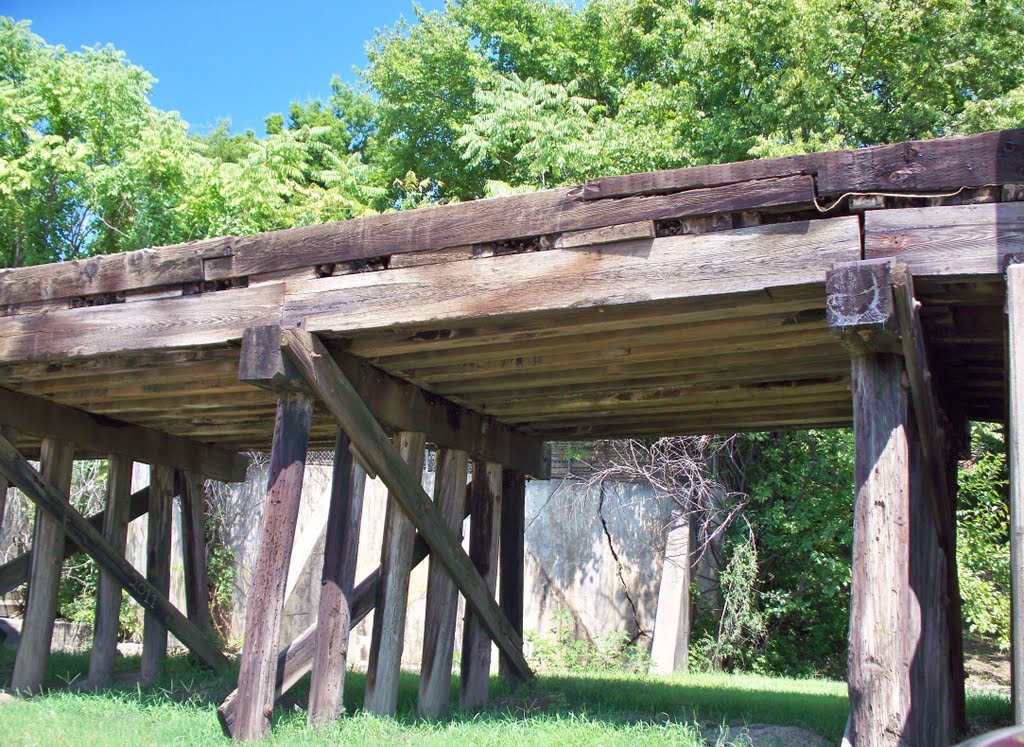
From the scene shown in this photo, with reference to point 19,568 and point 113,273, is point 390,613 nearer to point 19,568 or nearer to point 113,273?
point 113,273

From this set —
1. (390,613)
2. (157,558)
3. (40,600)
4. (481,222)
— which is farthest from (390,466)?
(157,558)

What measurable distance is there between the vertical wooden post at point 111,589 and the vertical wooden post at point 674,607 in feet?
17.6

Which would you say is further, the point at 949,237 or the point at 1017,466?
the point at 949,237

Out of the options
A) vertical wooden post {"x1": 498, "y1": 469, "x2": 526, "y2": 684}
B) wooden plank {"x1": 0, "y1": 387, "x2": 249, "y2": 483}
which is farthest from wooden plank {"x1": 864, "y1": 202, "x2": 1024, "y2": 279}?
wooden plank {"x1": 0, "y1": 387, "x2": 249, "y2": 483}

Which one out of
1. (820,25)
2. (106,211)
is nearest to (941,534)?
(820,25)

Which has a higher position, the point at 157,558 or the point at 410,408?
the point at 410,408

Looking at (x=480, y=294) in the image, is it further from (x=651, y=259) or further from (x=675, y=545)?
(x=675, y=545)

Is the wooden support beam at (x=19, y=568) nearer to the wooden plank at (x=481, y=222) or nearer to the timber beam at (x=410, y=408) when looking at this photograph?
the timber beam at (x=410, y=408)

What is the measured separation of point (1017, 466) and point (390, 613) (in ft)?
12.7

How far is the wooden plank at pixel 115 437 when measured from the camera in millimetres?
7449

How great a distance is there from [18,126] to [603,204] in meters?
15.0

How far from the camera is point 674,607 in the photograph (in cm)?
1052

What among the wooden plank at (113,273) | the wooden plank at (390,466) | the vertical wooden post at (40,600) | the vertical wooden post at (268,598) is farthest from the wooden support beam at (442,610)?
the vertical wooden post at (40,600)

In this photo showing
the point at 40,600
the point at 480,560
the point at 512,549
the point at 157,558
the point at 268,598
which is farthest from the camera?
the point at 157,558
